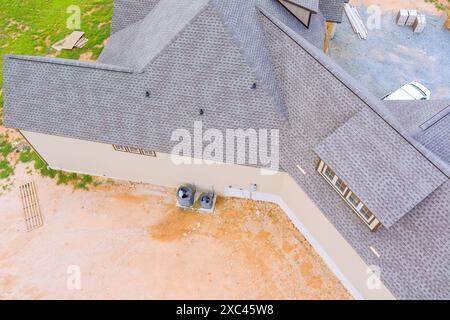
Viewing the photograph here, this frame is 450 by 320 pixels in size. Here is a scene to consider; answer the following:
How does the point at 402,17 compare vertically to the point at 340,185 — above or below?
above

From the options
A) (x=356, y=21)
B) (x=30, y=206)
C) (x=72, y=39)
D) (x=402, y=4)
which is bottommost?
(x=30, y=206)

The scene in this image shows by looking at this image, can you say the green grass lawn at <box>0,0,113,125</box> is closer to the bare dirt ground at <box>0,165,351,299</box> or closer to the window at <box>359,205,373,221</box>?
the bare dirt ground at <box>0,165,351,299</box>

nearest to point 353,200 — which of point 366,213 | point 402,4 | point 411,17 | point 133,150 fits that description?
point 366,213

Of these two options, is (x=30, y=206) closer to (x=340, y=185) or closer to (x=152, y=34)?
(x=152, y=34)

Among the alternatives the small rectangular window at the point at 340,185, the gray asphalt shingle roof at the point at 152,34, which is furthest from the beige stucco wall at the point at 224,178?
the gray asphalt shingle roof at the point at 152,34
